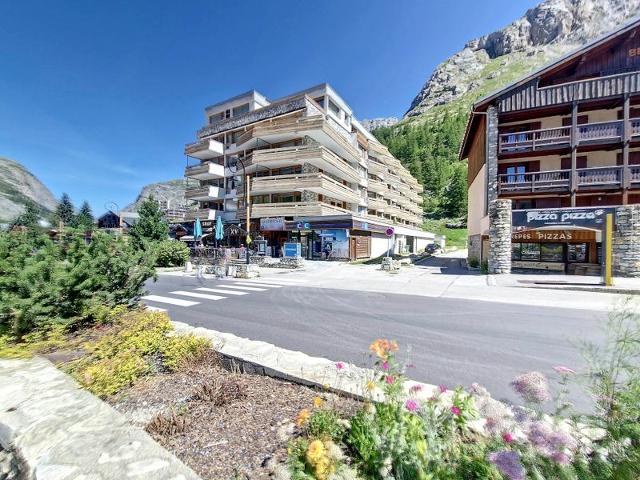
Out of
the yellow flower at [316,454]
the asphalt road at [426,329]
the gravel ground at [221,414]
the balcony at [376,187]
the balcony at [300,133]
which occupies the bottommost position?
the asphalt road at [426,329]

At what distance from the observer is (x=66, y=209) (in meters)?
72.1

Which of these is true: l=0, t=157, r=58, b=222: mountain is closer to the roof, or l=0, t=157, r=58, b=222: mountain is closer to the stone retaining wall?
the stone retaining wall

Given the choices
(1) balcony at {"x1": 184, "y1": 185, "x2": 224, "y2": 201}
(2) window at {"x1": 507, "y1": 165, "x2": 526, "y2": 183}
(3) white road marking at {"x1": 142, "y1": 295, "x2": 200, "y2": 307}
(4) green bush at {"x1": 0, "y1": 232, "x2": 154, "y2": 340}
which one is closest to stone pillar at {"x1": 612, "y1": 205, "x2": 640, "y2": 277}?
(2) window at {"x1": 507, "y1": 165, "x2": 526, "y2": 183}

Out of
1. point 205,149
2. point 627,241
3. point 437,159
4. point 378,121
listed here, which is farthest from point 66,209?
point 378,121

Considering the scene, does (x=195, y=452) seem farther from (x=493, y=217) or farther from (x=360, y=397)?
(x=493, y=217)

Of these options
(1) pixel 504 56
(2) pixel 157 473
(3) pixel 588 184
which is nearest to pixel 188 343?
(2) pixel 157 473

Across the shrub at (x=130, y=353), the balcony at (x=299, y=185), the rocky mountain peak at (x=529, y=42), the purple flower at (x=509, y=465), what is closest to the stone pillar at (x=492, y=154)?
the balcony at (x=299, y=185)

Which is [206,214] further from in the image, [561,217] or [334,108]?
[561,217]

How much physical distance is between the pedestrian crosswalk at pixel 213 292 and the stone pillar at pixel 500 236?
1135 centimetres

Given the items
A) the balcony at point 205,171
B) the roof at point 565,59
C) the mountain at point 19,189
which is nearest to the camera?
the roof at point 565,59

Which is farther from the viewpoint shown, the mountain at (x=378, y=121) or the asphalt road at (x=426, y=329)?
the mountain at (x=378, y=121)

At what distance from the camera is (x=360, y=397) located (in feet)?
8.98

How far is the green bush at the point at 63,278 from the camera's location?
163 inches

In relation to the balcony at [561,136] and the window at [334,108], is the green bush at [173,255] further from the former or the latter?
the balcony at [561,136]
